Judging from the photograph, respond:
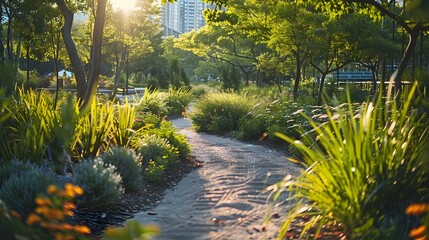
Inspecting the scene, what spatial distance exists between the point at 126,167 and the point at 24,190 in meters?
2.25

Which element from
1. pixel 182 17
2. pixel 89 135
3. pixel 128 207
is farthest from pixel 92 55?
pixel 182 17

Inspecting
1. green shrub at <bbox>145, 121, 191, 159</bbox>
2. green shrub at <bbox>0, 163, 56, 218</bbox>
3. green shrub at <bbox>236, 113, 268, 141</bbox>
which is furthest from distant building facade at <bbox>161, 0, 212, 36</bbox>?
green shrub at <bbox>0, 163, 56, 218</bbox>

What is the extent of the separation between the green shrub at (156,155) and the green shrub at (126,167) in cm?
74

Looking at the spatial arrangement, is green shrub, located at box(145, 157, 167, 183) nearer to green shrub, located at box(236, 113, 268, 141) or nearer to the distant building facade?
green shrub, located at box(236, 113, 268, 141)

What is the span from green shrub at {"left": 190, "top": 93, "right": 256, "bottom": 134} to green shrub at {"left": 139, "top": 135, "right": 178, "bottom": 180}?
22.2 ft

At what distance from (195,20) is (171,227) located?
9217 centimetres

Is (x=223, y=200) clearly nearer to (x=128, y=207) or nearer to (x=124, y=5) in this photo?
(x=128, y=207)

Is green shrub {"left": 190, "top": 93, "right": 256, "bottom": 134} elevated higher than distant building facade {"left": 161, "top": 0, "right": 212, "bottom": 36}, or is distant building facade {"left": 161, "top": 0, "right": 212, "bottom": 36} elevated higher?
distant building facade {"left": 161, "top": 0, "right": 212, "bottom": 36}

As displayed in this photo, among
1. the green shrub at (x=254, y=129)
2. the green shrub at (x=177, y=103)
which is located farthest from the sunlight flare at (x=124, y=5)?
the green shrub at (x=254, y=129)

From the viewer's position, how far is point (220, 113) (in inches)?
648

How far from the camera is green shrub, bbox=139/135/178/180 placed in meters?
7.77

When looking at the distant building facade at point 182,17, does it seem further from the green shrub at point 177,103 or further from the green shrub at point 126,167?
the green shrub at point 126,167

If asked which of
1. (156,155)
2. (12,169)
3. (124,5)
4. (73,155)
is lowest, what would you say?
(156,155)

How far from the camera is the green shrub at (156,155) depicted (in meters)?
7.77
